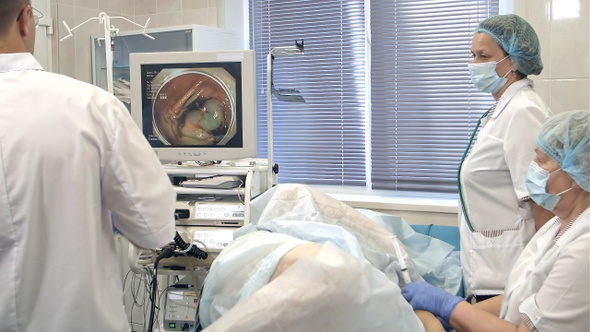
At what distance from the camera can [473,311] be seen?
1.64 meters

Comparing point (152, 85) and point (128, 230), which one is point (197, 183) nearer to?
point (152, 85)

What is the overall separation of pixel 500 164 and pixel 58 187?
4.62ft

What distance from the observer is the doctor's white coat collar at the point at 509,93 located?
2.02 metres

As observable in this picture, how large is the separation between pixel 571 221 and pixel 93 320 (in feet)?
3.82

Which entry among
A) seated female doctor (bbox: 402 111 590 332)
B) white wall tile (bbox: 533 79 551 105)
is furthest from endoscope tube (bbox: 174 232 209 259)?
white wall tile (bbox: 533 79 551 105)

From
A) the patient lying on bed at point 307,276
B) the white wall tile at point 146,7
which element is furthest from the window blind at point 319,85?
the patient lying on bed at point 307,276

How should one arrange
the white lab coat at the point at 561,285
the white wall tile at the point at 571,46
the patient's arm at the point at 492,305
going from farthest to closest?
the white wall tile at the point at 571,46, the patient's arm at the point at 492,305, the white lab coat at the point at 561,285

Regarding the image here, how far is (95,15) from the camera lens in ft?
11.9

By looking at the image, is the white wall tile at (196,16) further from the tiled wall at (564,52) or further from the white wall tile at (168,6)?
the tiled wall at (564,52)

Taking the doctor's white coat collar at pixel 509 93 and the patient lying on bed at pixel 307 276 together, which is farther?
the doctor's white coat collar at pixel 509 93

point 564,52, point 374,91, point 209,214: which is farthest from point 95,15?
point 564,52

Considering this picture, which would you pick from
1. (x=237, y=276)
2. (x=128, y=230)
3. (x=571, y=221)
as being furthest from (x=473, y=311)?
(x=128, y=230)

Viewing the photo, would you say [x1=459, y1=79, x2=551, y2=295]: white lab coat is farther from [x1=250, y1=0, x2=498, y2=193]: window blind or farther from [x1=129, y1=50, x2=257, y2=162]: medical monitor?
[x1=250, y1=0, x2=498, y2=193]: window blind

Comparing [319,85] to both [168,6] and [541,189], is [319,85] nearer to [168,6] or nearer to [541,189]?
[168,6]
